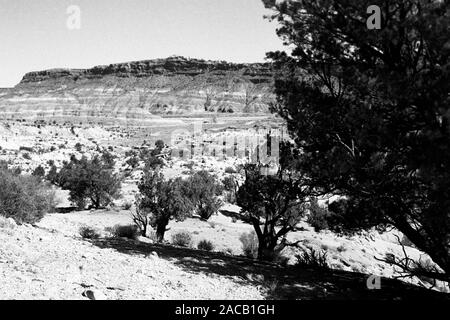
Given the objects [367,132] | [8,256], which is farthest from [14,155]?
[367,132]

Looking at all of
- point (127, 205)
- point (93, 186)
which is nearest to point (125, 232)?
point (127, 205)

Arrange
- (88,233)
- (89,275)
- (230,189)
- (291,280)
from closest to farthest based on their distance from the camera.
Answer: (89,275) → (291,280) → (88,233) → (230,189)

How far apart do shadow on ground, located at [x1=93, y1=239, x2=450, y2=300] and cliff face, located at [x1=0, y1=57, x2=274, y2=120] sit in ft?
357

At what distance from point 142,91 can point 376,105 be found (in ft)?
517

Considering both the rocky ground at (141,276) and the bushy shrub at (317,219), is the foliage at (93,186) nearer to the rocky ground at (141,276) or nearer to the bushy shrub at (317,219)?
the bushy shrub at (317,219)

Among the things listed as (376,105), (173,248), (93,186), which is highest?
(376,105)

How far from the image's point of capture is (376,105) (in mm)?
7066

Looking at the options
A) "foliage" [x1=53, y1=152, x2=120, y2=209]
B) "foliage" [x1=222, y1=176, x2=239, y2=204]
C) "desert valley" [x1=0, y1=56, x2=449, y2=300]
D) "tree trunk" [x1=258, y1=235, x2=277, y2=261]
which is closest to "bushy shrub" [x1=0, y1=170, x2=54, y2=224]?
"desert valley" [x1=0, y1=56, x2=449, y2=300]

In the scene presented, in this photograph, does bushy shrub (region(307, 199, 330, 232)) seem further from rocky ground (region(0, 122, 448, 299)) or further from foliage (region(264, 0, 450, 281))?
foliage (region(264, 0, 450, 281))

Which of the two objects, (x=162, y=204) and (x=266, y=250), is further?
(x=162, y=204)

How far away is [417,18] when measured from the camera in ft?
19.7

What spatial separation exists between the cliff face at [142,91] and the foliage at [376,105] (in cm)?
10969

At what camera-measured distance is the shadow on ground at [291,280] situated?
7969 mm

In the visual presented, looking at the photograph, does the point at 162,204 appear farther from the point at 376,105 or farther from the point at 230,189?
the point at 230,189
